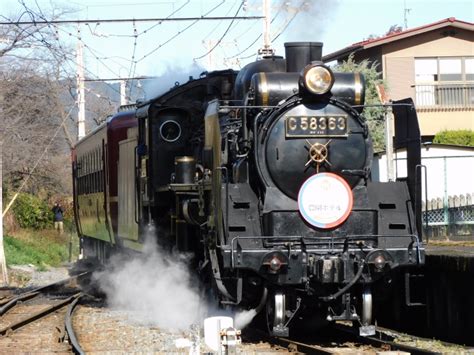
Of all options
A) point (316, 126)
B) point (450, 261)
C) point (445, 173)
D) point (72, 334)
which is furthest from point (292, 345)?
point (445, 173)

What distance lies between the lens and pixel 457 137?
3070cm

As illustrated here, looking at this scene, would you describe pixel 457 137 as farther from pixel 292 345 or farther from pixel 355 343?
pixel 292 345

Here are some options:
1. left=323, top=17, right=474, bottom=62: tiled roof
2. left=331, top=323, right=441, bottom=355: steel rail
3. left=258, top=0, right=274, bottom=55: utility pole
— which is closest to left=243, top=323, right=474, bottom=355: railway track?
left=331, top=323, right=441, bottom=355: steel rail

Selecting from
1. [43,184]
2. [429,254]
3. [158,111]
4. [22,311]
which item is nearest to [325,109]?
[429,254]

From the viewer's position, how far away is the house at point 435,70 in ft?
108

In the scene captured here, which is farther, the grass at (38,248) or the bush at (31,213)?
the bush at (31,213)

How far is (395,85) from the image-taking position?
32625 millimetres

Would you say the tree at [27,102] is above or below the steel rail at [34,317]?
above

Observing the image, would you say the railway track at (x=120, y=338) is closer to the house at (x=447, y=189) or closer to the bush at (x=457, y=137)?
the house at (x=447, y=189)

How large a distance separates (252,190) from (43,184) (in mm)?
35346

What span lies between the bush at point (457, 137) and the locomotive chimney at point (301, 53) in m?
20.1

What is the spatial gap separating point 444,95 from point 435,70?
0.93m

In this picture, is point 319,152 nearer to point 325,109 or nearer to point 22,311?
point 325,109

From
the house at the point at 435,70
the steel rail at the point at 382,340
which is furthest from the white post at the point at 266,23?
the house at the point at 435,70
